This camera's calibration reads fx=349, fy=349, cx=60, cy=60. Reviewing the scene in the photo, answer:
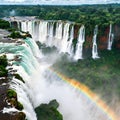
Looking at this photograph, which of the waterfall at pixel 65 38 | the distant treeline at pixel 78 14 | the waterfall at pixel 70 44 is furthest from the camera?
the distant treeline at pixel 78 14

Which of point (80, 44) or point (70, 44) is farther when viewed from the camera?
point (70, 44)

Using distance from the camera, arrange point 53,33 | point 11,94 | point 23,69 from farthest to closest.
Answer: point 53,33
point 23,69
point 11,94

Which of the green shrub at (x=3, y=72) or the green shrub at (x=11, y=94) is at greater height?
the green shrub at (x=3, y=72)

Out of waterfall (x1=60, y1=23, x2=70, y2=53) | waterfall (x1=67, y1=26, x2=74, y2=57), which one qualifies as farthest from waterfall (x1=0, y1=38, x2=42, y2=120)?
waterfall (x1=60, y1=23, x2=70, y2=53)

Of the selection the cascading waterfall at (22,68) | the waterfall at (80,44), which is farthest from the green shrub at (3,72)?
the waterfall at (80,44)

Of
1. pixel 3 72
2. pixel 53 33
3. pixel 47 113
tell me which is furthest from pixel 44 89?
pixel 53 33

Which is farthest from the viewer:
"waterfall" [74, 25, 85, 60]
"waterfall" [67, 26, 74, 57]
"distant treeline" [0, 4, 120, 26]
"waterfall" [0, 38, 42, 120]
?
"distant treeline" [0, 4, 120, 26]

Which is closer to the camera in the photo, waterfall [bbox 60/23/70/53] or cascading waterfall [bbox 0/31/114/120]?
cascading waterfall [bbox 0/31/114/120]

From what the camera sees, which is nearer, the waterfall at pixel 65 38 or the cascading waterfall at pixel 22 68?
the cascading waterfall at pixel 22 68

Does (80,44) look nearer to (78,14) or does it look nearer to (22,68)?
(78,14)

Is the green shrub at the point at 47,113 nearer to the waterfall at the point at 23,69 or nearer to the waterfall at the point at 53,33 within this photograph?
the waterfall at the point at 23,69

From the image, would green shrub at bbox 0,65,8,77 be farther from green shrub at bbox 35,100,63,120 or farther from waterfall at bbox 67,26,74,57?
waterfall at bbox 67,26,74,57
